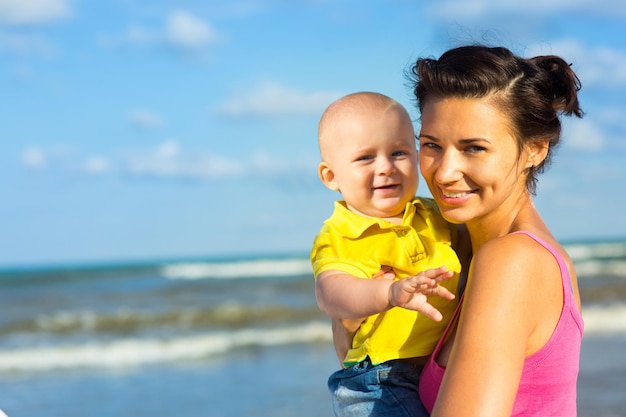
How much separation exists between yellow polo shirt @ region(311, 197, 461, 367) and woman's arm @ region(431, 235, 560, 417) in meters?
0.43

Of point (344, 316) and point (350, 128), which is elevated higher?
point (350, 128)

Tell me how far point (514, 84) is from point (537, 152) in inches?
9.0

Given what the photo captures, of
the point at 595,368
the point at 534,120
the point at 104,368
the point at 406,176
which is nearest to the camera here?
the point at 534,120

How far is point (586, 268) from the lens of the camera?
21422 mm

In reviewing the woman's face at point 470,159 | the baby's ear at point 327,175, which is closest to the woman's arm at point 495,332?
the woman's face at point 470,159

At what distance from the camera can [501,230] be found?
236 cm

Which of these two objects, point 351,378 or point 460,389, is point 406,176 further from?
point 460,389

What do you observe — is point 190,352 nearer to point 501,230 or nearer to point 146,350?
point 146,350

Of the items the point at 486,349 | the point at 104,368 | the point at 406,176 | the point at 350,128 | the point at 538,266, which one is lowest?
the point at 104,368

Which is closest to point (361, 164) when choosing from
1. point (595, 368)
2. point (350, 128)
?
point (350, 128)

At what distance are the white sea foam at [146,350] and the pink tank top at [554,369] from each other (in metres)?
8.31

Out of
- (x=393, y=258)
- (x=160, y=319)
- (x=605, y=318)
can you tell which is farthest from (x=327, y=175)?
(x=160, y=319)

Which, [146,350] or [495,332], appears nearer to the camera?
[495,332]

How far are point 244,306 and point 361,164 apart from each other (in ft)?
38.1
